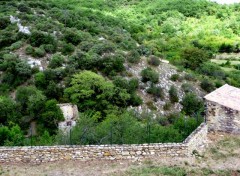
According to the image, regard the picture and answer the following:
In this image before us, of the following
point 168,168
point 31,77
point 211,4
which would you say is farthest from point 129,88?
point 211,4

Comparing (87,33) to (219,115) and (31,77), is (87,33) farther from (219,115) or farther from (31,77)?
(219,115)

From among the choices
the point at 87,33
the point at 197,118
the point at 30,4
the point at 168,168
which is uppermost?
the point at 30,4

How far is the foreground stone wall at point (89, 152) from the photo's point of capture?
15.2 metres

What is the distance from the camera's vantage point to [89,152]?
50.0 feet

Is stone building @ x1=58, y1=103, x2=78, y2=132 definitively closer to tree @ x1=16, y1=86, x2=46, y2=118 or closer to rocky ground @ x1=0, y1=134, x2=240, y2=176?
tree @ x1=16, y1=86, x2=46, y2=118

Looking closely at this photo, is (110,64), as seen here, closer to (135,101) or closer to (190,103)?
(135,101)

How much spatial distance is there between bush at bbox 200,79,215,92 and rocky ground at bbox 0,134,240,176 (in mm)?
25283

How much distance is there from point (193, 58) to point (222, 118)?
40.1m

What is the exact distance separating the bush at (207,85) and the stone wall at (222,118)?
23.4 m

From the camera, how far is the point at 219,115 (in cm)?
1761

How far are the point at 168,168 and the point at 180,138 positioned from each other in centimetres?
324

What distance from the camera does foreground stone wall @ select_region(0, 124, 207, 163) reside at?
1520 cm

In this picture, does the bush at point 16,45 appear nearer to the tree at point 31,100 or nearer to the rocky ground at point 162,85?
the tree at point 31,100

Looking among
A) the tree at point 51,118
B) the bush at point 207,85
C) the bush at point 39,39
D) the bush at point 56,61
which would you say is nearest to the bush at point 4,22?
the bush at point 39,39
